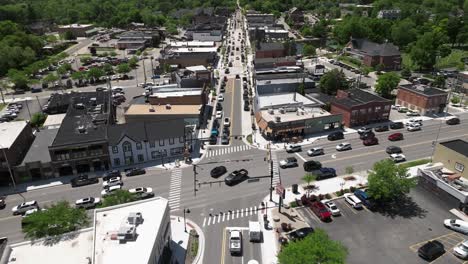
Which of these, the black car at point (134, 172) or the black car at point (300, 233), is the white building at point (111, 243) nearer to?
the black car at point (300, 233)

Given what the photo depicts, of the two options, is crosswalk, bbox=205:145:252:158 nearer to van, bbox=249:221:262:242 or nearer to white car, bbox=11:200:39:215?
van, bbox=249:221:262:242

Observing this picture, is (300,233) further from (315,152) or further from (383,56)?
(383,56)

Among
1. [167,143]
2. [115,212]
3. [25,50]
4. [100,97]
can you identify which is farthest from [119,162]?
[25,50]

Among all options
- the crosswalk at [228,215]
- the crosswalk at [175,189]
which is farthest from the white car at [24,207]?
the crosswalk at [228,215]

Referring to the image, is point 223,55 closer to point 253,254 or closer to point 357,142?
point 357,142

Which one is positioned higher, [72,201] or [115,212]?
[115,212]

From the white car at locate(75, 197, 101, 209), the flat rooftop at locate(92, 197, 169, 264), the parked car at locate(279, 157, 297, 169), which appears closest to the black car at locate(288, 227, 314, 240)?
the flat rooftop at locate(92, 197, 169, 264)

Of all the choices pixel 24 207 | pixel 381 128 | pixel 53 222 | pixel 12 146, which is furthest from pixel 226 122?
pixel 53 222
